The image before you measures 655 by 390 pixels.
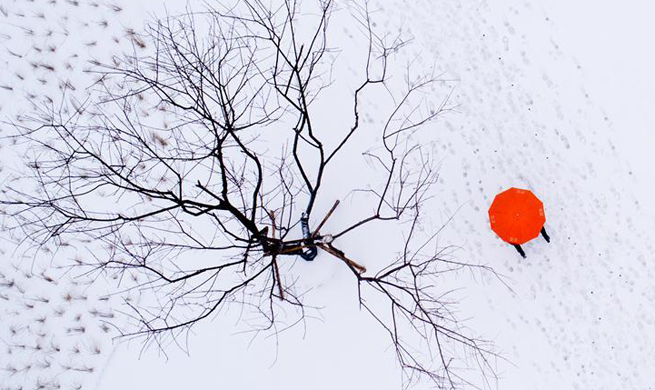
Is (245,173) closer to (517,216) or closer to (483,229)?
(483,229)

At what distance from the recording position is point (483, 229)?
6.92 meters

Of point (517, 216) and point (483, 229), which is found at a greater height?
point (483, 229)

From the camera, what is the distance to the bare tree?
20.9 ft

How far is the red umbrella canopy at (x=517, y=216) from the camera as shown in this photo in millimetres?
6164

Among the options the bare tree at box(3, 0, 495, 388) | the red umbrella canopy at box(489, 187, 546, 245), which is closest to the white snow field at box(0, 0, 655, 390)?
the bare tree at box(3, 0, 495, 388)

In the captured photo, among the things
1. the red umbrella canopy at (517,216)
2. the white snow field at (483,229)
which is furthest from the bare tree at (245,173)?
the red umbrella canopy at (517,216)

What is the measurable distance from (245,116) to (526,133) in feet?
11.4

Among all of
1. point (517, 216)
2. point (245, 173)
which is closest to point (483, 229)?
point (517, 216)

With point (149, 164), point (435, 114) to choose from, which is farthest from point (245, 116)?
point (435, 114)

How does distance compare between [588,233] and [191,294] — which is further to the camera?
[588,233]

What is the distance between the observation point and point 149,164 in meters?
6.67

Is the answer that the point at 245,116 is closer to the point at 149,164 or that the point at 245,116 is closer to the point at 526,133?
the point at 149,164

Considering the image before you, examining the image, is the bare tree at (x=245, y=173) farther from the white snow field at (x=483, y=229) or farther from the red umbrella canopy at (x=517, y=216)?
the red umbrella canopy at (x=517, y=216)

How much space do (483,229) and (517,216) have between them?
81 centimetres
